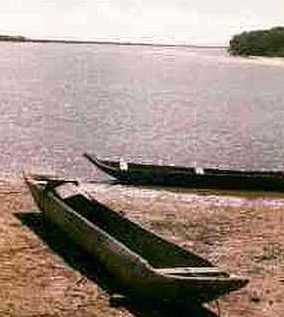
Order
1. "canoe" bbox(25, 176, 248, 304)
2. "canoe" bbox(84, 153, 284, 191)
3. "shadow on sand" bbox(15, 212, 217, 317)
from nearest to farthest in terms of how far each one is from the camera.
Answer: "canoe" bbox(25, 176, 248, 304) < "shadow on sand" bbox(15, 212, 217, 317) < "canoe" bbox(84, 153, 284, 191)

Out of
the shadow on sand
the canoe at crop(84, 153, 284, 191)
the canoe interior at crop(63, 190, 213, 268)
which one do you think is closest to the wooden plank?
the canoe interior at crop(63, 190, 213, 268)

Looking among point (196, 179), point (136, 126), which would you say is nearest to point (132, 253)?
point (196, 179)

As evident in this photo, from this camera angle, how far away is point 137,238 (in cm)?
1842

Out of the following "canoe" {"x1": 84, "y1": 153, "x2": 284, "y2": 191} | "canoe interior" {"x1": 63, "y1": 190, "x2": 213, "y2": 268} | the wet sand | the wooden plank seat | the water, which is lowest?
the water

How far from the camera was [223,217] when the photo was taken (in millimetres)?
24938

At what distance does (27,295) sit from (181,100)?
8350cm

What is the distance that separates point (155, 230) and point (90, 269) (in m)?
4.43

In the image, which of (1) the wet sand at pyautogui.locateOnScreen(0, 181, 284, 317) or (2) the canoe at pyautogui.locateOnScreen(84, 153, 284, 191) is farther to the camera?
(2) the canoe at pyautogui.locateOnScreen(84, 153, 284, 191)

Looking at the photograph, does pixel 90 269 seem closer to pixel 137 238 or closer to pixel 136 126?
pixel 137 238

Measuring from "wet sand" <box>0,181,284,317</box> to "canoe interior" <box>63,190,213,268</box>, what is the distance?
2.91ft

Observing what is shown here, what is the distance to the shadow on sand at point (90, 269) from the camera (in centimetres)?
1552

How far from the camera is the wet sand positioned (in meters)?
15.9

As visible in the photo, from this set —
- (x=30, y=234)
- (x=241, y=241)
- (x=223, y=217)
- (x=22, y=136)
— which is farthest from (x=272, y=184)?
(x=22, y=136)

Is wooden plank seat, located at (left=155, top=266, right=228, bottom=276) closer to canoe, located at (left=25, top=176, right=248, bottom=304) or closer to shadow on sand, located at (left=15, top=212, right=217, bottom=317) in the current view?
canoe, located at (left=25, top=176, right=248, bottom=304)
